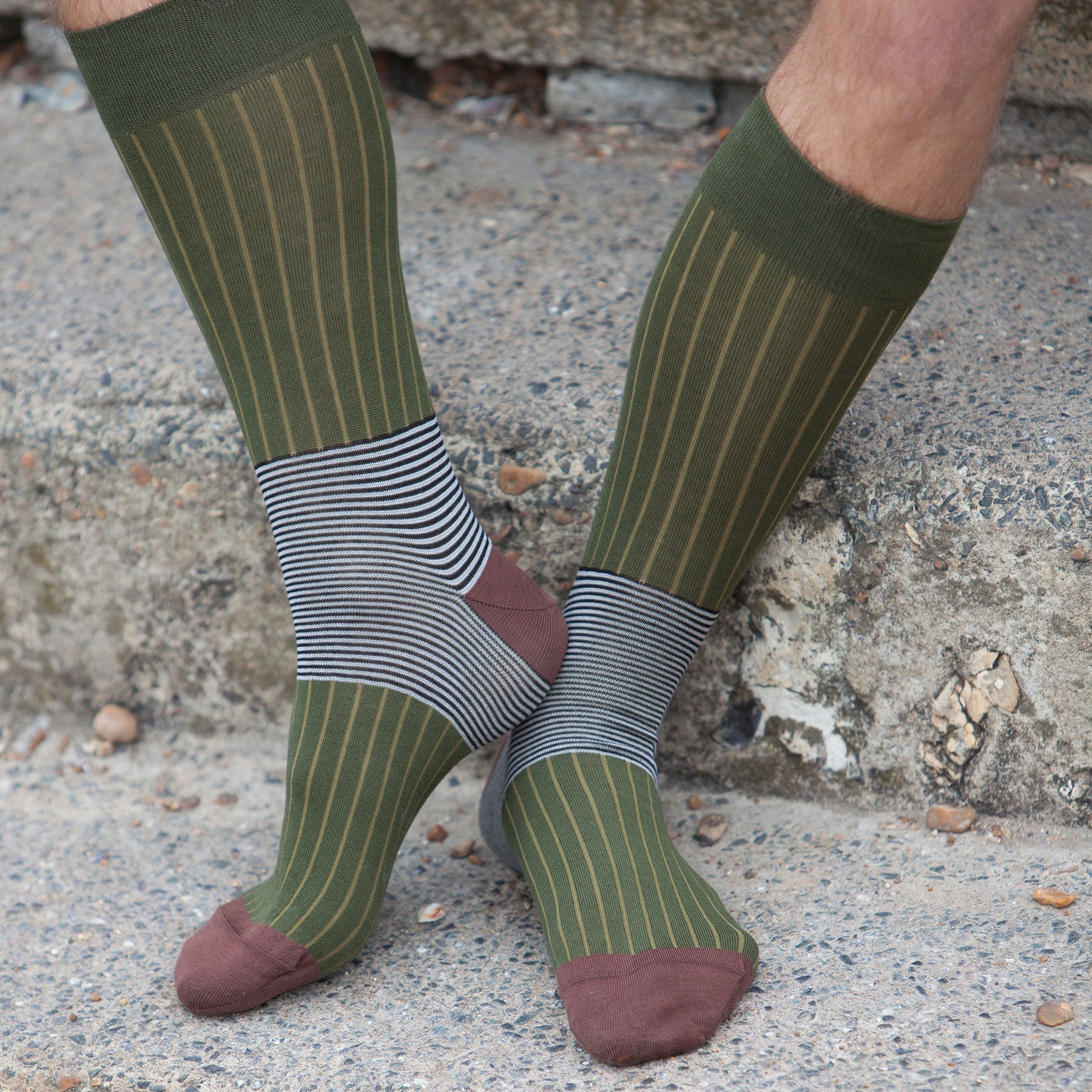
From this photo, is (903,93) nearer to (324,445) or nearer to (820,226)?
(820,226)

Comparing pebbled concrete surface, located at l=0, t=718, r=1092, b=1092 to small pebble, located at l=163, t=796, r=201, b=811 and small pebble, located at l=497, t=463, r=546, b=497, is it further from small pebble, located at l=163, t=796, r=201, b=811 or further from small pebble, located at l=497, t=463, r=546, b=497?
small pebble, located at l=497, t=463, r=546, b=497

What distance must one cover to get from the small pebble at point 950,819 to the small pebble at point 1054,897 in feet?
0.30

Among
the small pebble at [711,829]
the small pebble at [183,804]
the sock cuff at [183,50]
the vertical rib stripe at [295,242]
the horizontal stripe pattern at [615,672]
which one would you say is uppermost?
the sock cuff at [183,50]

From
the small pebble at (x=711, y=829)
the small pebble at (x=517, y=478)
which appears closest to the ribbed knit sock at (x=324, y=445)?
the small pebble at (x=517, y=478)

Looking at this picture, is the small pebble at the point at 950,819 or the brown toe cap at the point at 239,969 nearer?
the brown toe cap at the point at 239,969

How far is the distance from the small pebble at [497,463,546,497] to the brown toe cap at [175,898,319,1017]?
1.43 ft

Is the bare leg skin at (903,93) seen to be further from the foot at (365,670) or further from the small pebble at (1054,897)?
the small pebble at (1054,897)

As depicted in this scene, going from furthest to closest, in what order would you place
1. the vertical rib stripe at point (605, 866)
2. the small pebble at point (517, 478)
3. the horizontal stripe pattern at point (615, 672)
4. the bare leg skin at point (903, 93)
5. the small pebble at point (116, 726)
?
the small pebble at point (116, 726) → the small pebble at point (517, 478) → the horizontal stripe pattern at point (615, 672) → the vertical rib stripe at point (605, 866) → the bare leg skin at point (903, 93)

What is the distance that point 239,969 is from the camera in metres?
0.80

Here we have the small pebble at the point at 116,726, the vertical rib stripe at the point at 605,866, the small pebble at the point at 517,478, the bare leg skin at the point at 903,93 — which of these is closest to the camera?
the bare leg skin at the point at 903,93

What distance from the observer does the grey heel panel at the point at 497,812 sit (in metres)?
0.93

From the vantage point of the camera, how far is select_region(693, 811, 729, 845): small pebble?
97cm

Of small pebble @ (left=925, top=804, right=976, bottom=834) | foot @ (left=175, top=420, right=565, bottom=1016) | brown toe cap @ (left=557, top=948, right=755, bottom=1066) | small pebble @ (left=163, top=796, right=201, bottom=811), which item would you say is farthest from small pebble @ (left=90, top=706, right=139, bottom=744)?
small pebble @ (left=925, top=804, right=976, bottom=834)

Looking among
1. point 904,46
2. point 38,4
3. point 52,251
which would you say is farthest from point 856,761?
point 38,4
